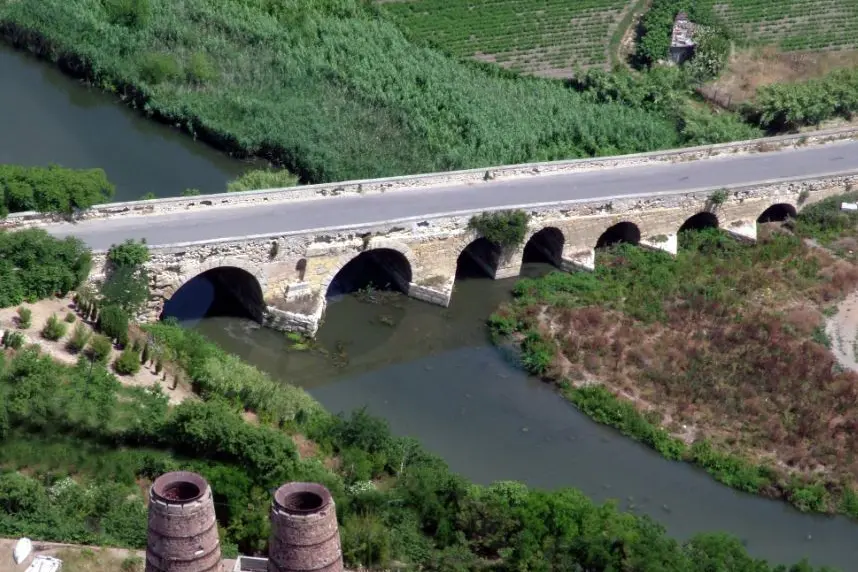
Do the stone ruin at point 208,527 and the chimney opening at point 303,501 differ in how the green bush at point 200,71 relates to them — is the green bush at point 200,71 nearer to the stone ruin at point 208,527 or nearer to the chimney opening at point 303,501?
the stone ruin at point 208,527

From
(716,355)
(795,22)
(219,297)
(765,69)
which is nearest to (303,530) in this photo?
(219,297)

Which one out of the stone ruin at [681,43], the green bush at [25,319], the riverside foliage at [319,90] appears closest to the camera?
the green bush at [25,319]

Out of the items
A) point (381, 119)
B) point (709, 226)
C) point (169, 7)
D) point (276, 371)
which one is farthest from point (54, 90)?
point (709, 226)

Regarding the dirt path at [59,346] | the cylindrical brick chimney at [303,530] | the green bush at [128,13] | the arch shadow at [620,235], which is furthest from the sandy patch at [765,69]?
the cylindrical brick chimney at [303,530]

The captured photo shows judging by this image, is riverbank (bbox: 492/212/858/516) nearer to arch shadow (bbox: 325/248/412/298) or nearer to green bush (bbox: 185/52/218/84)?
arch shadow (bbox: 325/248/412/298)

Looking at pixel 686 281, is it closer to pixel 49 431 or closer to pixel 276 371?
pixel 276 371
